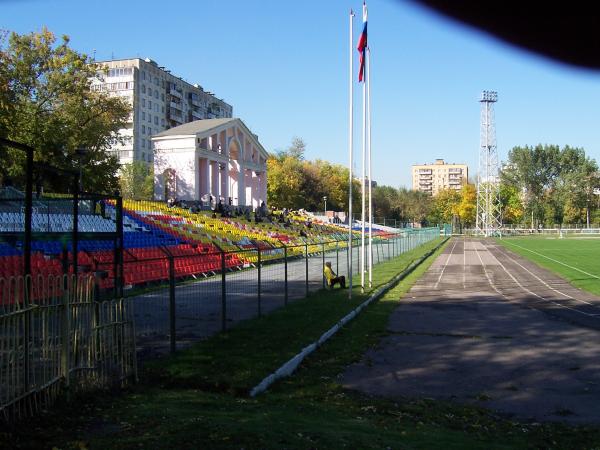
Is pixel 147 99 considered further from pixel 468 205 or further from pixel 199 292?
pixel 199 292

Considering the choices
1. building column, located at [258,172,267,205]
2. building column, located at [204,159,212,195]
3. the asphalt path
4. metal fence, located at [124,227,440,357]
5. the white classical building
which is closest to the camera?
the asphalt path

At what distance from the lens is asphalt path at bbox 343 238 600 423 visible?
8031 mm

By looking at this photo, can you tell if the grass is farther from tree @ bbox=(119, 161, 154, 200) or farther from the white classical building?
tree @ bbox=(119, 161, 154, 200)

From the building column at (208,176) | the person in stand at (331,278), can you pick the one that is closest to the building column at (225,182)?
the building column at (208,176)

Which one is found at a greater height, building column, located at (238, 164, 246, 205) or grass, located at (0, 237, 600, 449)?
building column, located at (238, 164, 246, 205)

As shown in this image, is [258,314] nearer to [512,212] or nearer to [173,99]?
[173,99]

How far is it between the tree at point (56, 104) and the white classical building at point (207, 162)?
10.3m

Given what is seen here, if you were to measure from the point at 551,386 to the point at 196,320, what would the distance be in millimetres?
6556

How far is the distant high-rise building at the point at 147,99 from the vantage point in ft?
322

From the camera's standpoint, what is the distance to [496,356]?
417 inches

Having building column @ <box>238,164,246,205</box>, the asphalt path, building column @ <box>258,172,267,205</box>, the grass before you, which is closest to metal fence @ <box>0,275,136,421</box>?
the grass

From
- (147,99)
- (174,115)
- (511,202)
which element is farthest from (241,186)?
(511,202)

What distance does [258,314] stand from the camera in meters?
13.8

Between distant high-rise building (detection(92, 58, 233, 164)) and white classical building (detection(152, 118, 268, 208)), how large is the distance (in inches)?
1255
